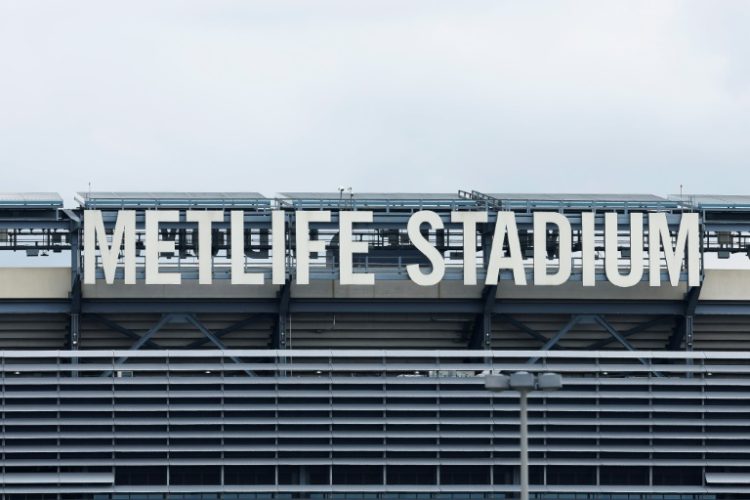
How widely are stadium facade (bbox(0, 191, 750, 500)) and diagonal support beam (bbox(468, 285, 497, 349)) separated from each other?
0.70ft

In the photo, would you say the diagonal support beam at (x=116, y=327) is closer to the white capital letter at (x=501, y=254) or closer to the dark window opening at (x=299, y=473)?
the dark window opening at (x=299, y=473)

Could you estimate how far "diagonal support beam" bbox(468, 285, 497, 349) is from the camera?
9562 centimetres

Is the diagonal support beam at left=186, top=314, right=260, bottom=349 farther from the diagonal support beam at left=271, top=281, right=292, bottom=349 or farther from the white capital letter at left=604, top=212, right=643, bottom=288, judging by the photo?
the white capital letter at left=604, top=212, right=643, bottom=288

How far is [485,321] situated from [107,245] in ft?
62.4

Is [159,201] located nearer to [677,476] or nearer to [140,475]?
[140,475]

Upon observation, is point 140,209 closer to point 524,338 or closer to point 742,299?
point 524,338

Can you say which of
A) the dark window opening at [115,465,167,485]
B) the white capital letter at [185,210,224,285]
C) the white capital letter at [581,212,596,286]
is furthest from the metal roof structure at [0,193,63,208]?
the white capital letter at [581,212,596,286]

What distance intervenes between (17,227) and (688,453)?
34.6m

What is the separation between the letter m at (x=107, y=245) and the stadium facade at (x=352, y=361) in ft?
0.50

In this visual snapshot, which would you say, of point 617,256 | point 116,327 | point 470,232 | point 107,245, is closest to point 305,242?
point 470,232

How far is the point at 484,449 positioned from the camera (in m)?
93.4

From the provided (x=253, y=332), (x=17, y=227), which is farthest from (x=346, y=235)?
(x=17, y=227)

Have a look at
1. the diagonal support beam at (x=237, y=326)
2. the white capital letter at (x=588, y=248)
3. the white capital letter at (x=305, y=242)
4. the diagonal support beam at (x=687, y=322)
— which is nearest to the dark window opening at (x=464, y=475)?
the white capital letter at (x=588, y=248)

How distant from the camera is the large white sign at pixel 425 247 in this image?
93.0 meters
